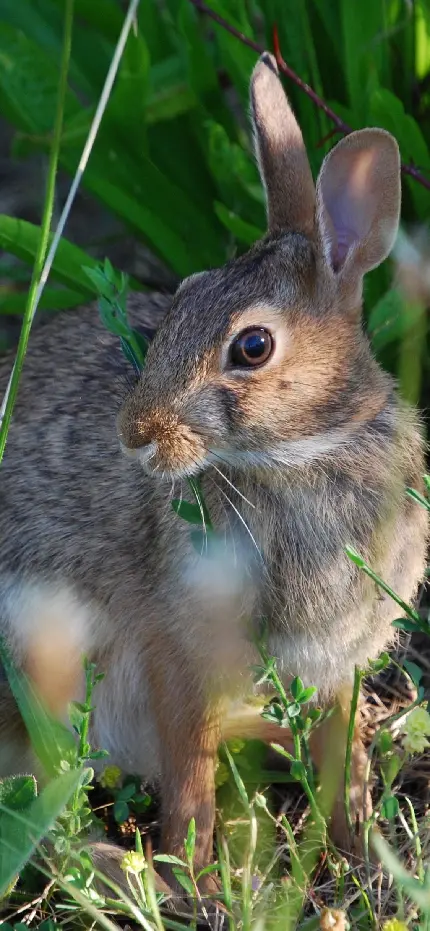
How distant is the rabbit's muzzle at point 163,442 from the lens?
243cm

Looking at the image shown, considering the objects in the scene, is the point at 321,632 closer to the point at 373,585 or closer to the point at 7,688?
the point at 373,585

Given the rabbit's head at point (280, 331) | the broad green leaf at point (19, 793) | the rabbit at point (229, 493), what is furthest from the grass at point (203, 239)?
the rabbit's head at point (280, 331)

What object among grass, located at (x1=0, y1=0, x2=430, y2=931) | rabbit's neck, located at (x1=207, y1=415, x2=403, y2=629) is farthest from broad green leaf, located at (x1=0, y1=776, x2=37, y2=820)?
rabbit's neck, located at (x1=207, y1=415, x2=403, y2=629)

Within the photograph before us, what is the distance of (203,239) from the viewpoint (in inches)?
160

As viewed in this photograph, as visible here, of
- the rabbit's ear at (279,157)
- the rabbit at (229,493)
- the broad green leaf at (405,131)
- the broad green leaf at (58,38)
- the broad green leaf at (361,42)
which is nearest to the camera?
the rabbit at (229,493)

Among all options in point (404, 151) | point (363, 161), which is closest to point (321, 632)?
point (363, 161)

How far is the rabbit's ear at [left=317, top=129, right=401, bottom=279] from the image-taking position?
2658 mm

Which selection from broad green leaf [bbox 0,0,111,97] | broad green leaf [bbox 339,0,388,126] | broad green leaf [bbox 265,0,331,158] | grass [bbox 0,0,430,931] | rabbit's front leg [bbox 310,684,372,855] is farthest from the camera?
broad green leaf [bbox 0,0,111,97]

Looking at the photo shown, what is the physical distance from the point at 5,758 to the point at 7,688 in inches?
8.3

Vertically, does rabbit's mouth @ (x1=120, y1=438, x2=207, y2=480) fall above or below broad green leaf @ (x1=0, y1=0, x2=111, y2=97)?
below

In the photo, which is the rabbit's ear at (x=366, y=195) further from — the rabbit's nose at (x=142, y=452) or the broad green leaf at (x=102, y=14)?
the broad green leaf at (x=102, y=14)

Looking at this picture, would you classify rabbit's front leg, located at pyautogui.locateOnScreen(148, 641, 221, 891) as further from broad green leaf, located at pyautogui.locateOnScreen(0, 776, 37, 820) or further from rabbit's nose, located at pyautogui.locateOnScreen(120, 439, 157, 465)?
rabbit's nose, located at pyautogui.locateOnScreen(120, 439, 157, 465)

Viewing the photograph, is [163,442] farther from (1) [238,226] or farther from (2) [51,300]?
(2) [51,300]

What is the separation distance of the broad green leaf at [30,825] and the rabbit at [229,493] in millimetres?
613
